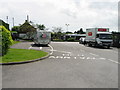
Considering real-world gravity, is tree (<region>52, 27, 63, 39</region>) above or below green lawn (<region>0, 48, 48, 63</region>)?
above

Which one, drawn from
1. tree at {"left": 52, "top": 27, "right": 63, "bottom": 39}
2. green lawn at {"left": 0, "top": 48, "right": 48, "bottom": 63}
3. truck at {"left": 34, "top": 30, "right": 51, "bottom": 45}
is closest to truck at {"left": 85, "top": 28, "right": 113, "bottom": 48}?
truck at {"left": 34, "top": 30, "right": 51, "bottom": 45}

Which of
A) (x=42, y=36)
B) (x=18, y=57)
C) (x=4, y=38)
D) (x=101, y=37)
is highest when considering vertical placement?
(x=42, y=36)

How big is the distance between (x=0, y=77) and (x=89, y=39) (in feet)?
71.6

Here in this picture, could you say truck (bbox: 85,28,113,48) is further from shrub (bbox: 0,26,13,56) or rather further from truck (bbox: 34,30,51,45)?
shrub (bbox: 0,26,13,56)

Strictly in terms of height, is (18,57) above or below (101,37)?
below

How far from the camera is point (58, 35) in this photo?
234ft

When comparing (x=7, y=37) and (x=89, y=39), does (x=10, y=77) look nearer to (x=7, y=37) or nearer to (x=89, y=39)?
(x=7, y=37)

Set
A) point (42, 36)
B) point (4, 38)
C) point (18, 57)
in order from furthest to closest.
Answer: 1. point (42, 36)
2. point (4, 38)
3. point (18, 57)

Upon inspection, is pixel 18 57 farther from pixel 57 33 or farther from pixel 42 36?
pixel 57 33

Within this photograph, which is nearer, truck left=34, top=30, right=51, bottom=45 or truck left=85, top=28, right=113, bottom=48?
truck left=85, top=28, right=113, bottom=48

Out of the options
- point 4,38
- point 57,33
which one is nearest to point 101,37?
point 4,38

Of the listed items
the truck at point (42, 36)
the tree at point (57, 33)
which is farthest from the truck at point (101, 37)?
the tree at point (57, 33)

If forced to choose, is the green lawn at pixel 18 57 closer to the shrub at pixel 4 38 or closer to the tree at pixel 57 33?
the shrub at pixel 4 38

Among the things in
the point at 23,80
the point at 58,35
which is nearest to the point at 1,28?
the point at 23,80
